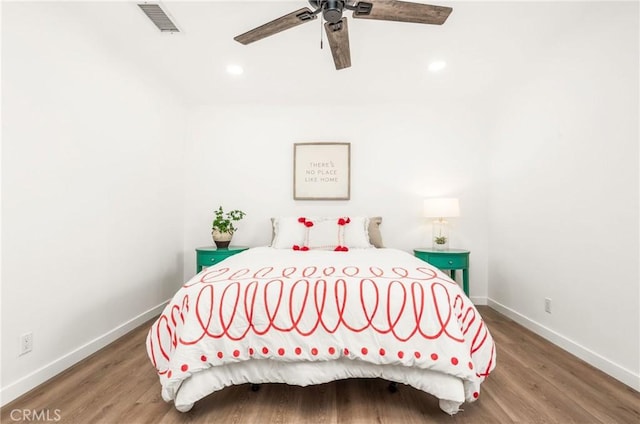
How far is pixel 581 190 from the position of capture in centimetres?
216

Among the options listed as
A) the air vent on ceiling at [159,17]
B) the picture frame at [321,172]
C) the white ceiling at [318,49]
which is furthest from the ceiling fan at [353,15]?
the picture frame at [321,172]

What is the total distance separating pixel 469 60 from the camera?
8.66 feet

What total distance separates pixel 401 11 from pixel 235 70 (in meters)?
1.77

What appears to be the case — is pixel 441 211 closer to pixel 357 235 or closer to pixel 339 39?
pixel 357 235

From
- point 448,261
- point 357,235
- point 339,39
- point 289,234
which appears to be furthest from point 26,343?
point 448,261

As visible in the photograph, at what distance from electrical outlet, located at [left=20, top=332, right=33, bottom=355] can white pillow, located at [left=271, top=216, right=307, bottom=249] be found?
5.76ft

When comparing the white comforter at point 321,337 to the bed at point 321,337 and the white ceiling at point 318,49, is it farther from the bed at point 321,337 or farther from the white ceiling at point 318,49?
the white ceiling at point 318,49

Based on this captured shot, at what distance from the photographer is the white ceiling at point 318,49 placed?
2039 mm

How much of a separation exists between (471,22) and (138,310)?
3.62 m

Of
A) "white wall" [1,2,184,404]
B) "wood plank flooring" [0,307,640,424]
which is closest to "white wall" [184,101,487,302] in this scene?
"white wall" [1,2,184,404]

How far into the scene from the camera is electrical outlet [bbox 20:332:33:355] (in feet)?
5.53

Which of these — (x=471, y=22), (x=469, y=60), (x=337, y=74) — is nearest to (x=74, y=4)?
(x=337, y=74)

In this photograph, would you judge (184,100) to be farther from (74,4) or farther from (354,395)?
(354,395)

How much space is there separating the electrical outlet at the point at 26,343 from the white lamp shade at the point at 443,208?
328 cm
